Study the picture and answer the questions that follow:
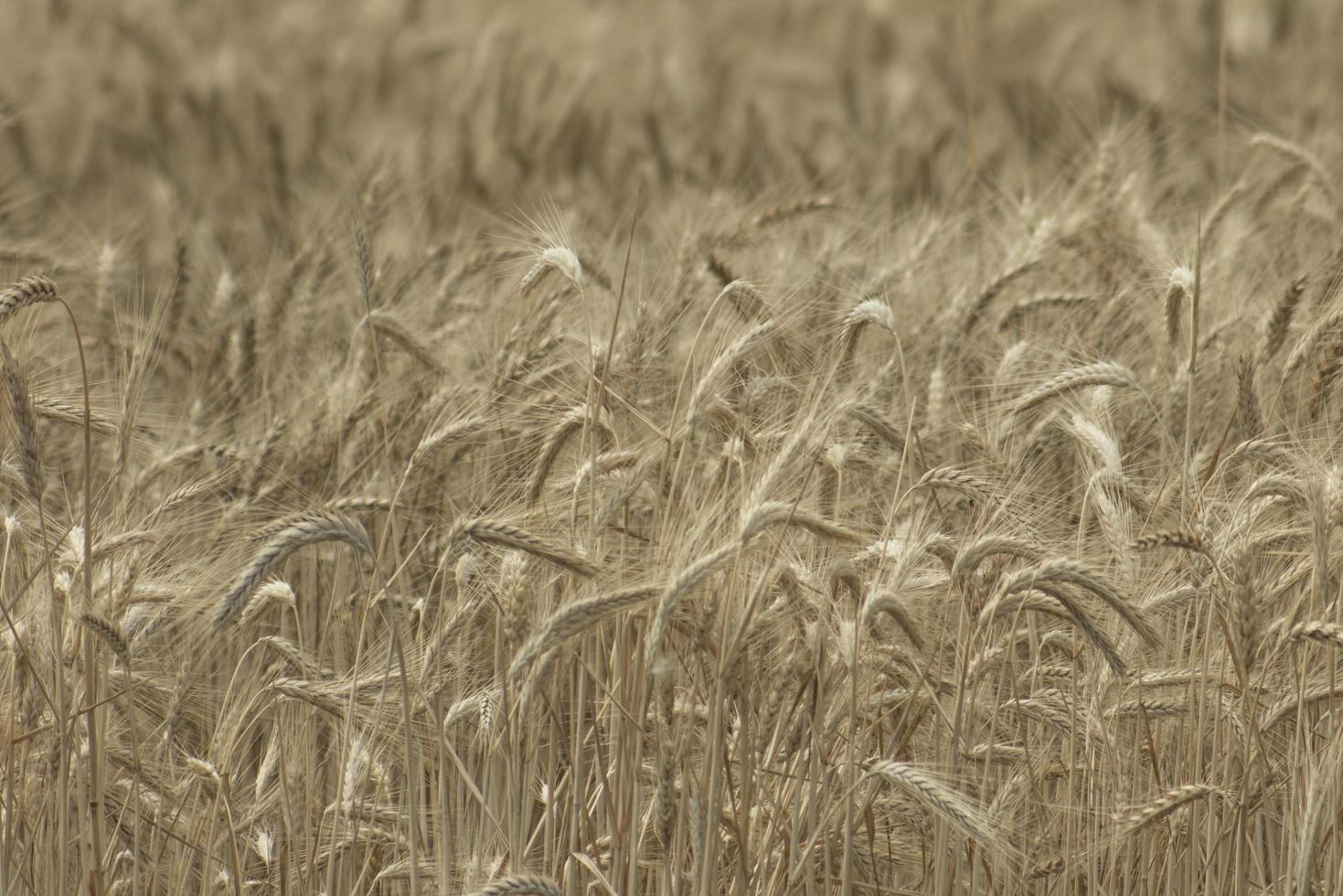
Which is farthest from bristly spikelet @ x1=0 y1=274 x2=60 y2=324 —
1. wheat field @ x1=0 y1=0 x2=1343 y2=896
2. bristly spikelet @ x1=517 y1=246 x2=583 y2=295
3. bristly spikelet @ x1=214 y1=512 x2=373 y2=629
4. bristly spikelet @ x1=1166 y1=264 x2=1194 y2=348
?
bristly spikelet @ x1=1166 y1=264 x2=1194 y2=348

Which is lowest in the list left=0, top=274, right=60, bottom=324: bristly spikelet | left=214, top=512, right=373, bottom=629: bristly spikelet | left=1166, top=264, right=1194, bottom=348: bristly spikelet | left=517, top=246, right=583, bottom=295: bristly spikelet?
left=214, top=512, right=373, bottom=629: bristly spikelet

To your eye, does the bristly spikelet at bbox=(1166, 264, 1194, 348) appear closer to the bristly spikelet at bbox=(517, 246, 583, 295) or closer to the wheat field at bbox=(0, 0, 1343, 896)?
the wheat field at bbox=(0, 0, 1343, 896)

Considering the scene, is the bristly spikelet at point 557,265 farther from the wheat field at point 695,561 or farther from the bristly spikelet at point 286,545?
the bristly spikelet at point 286,545

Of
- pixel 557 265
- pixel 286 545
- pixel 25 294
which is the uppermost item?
pixel 557 265

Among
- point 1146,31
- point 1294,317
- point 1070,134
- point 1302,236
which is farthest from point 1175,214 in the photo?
point 1146,31

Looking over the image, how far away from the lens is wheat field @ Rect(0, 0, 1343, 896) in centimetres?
198

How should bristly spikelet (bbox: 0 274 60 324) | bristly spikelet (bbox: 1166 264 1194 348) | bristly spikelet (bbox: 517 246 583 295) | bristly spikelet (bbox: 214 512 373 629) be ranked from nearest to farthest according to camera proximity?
bristly spikelet (bbox: 214 512 373 629), bristly spikelet (bbox: 0 274 60 324), bristly spikelet (bbox: 517 246 583 295), bristly spikelet (bbox: 1166 264 1194 348)

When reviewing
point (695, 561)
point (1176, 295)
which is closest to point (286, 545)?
point (695, 561)

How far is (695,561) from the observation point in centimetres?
182

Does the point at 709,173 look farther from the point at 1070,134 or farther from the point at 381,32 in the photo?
the point at 381,32

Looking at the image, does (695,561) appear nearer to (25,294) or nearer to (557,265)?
(557,265)

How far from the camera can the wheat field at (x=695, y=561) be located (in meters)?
1.98

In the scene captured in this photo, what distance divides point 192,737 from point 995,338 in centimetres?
190

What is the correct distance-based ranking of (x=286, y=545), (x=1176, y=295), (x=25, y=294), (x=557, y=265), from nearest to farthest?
(x=286, y=545), (x=25, y=294), (x=557, y=265), (x=1176, y=295)
